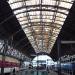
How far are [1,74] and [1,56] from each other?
8.40ft

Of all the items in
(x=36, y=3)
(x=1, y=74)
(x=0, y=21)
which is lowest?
(x=1, y=74)

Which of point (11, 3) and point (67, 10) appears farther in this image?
point (67, 10)

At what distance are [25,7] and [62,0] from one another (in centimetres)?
711

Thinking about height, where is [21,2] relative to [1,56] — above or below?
above

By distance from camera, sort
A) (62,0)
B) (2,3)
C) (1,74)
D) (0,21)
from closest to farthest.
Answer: (2,3)
(1,74)
(62,0)
(0,21)

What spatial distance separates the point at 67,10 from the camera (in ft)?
153

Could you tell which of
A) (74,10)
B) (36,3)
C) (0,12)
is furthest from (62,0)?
(0,12)

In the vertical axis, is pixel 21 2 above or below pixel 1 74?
above

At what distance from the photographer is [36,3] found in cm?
4712

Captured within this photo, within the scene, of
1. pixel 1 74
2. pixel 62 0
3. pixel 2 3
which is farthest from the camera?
pixel 62 0

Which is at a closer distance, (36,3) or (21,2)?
(21,2)

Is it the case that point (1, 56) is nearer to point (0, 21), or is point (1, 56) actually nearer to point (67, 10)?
point (0, 21)

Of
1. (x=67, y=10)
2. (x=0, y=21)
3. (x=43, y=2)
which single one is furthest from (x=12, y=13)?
(x=67, y=10)

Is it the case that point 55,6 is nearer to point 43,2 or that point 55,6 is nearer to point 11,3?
point 43,2
